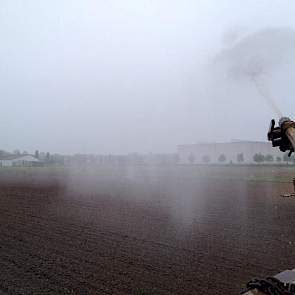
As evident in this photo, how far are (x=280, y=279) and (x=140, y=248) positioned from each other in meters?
5.25

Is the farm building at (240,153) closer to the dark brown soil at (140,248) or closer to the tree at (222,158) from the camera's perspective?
the tree at (222,158)

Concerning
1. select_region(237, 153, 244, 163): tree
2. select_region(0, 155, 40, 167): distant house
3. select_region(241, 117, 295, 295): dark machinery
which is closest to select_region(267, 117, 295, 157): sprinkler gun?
select_region(241, 117, 295, 295): dark machinery

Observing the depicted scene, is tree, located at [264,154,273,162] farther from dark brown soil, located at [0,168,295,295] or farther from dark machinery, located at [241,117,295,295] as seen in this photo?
dark machinery, located at [241,117,295,295]

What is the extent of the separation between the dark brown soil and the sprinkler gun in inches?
128

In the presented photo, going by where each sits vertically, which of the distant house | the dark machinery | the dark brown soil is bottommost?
the dark brown soil

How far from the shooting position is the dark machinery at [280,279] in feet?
10.9

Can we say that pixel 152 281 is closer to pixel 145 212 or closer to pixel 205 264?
pixel 205 264

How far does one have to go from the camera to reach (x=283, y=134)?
3.57m

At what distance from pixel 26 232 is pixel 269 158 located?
8885 centimetres

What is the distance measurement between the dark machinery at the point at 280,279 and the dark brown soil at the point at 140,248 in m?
2.66

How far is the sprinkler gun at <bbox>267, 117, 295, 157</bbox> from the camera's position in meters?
3.42

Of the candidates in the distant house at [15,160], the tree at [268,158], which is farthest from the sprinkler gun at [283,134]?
the distant house at [15,160]

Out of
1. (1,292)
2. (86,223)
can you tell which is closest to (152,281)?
(1,292)

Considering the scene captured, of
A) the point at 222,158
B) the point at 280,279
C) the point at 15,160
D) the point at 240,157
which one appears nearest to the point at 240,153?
the point at 240,157
